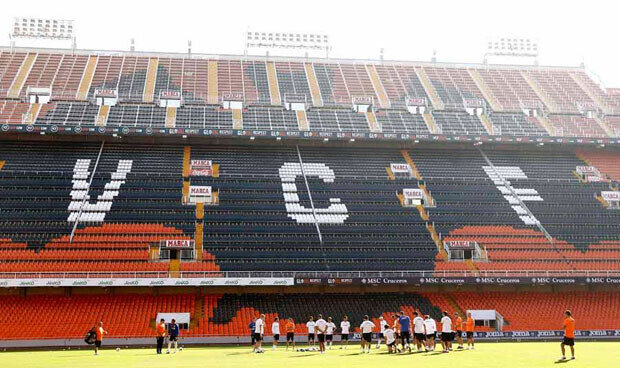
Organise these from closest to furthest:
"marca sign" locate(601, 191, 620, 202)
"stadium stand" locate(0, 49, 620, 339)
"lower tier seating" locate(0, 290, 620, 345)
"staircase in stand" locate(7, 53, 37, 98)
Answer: "lower tier seating" locate(0, 290, 620, 345)
"stadium stand" locate(0, 49, 620, 339)
"marca sign" locate(601, 191, 620, 202)
"staircase in stand" locate(7, 53, 37, 98)

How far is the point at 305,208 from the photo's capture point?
49.7 meters

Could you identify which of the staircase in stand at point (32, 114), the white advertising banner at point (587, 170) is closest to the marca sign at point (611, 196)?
the white advertising banner at point (587, 170)

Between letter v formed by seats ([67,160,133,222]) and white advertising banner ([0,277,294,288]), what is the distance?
7348mm

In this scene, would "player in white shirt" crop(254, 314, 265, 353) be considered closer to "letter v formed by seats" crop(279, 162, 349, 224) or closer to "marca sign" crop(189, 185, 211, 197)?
"letter v formed by seats" crop(279, 162, 349, 224)

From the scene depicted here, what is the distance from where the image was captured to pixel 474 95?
212ft

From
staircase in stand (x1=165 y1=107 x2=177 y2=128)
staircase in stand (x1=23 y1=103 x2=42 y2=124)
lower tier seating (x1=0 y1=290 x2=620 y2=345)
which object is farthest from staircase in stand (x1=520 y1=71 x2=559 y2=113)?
staircase in stand (x1=23 y1=103 x2=42 y2=124)

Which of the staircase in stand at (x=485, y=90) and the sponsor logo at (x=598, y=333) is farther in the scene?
the staircase in stand at (x=485, y=90)

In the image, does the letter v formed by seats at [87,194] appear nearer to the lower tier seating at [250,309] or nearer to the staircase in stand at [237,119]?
the lower tier seating at [250,309]

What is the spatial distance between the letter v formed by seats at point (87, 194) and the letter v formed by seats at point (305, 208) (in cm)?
1198

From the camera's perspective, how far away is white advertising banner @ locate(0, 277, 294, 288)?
128ft

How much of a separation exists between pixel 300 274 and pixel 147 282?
8.99m

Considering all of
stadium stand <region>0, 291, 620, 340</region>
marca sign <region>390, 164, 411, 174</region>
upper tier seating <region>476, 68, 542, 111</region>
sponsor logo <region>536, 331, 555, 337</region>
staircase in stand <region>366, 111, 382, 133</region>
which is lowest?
sponsor logo <region>536, 331, 555, 337</region>

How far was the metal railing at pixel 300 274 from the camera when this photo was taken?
3950 cm

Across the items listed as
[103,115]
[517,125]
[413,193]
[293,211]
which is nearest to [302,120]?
[293,211]
